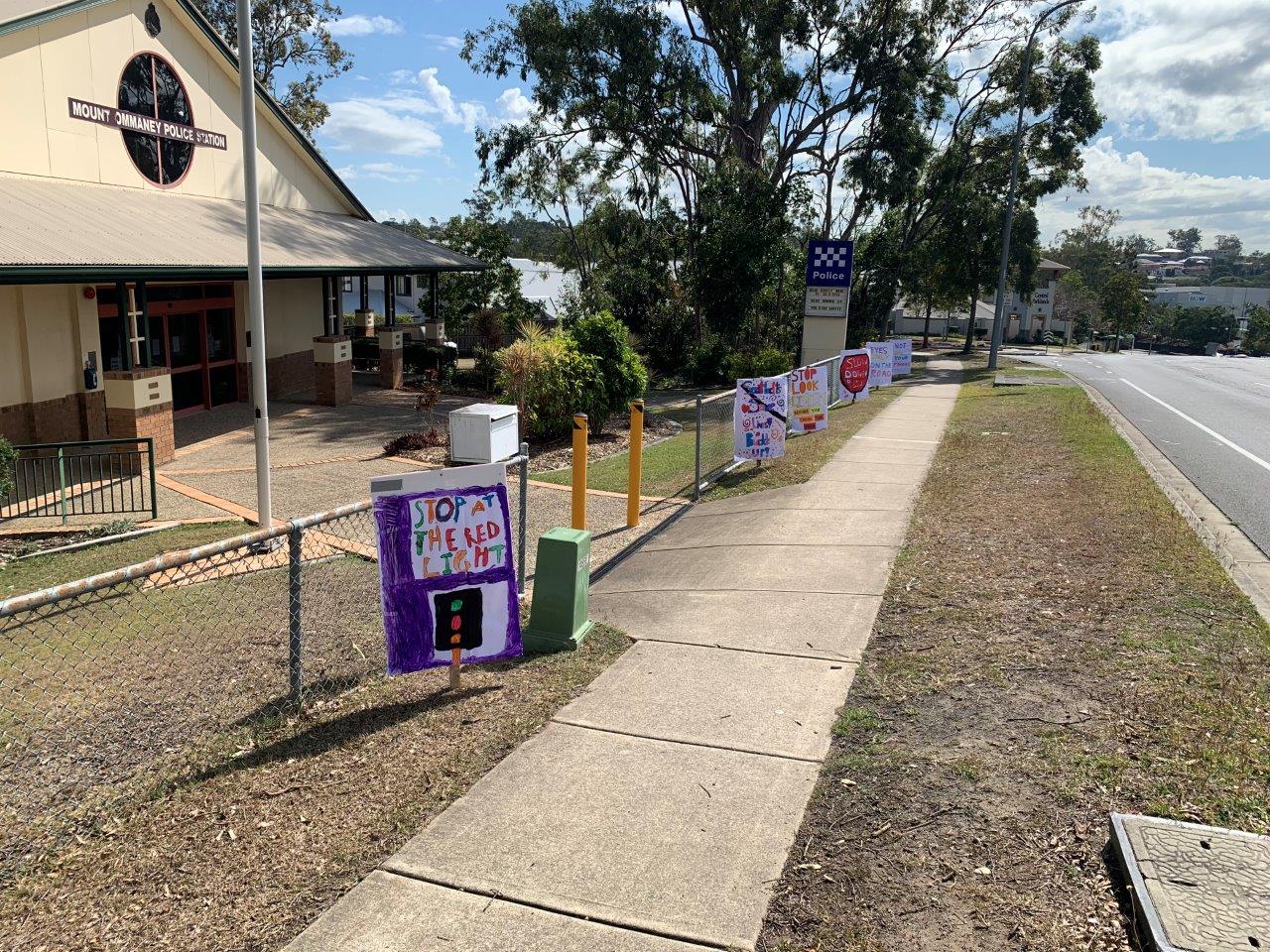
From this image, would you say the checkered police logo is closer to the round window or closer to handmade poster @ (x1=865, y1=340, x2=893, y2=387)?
handmade poster @ (x1=865, y1=340, x2=893, y2=387)

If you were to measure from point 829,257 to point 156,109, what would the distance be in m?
14.6

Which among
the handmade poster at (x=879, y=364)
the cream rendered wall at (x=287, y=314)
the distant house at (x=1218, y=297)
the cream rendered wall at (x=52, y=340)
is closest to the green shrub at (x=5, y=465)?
the cream rendered wall at (x=52, y=340)

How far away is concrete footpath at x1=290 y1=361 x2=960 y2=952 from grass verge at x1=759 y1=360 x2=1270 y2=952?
22 cm

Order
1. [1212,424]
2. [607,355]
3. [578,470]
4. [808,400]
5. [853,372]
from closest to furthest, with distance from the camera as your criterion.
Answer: [578,470] → [808,400] → [607,355] → [1212,424] → [853,372]

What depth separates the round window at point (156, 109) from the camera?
52.9ft

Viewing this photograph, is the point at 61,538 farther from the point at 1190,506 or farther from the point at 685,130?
the point at 685,130

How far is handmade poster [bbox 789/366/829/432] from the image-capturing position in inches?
571

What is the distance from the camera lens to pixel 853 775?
469 centimetres

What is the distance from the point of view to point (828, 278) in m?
23.0

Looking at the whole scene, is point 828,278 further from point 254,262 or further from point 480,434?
point 254,262

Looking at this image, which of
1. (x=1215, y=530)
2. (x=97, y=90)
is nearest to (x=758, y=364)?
(x=97, y=90)

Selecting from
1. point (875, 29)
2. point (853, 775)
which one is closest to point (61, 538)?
point (853, 775)

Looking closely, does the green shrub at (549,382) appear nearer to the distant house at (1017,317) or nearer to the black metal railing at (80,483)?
the black metal railing at (80,483)

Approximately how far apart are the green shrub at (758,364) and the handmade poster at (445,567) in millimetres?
19921
